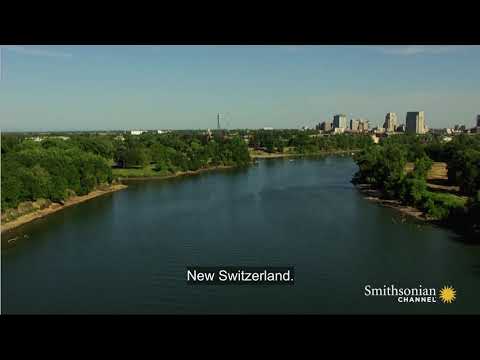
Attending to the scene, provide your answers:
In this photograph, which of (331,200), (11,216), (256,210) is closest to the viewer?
(11,216)

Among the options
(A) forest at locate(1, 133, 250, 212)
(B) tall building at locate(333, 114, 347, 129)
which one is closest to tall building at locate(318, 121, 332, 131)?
(B) tall building at locate(333, 114, 347, 129)

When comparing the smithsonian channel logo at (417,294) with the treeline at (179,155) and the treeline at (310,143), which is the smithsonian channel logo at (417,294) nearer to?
the treeline at (179,155)

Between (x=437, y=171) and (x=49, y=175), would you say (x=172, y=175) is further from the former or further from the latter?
(x=437, y=171)

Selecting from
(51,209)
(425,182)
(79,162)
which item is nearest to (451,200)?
(425,182)

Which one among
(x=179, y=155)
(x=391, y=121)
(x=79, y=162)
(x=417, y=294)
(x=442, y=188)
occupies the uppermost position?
(x=391, y=121)
